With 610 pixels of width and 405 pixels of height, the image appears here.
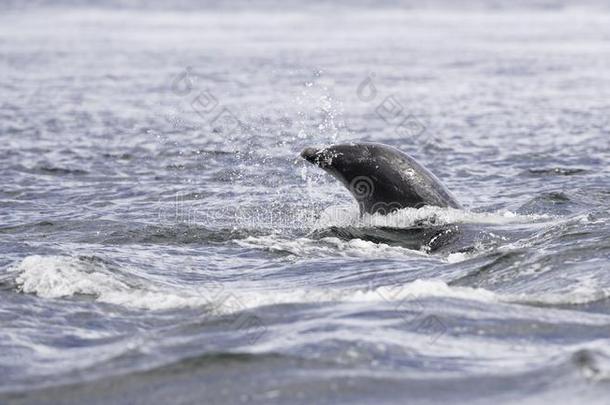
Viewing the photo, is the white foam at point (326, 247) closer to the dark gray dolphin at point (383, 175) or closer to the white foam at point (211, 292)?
the dark gray dolphin at point (383, 175)

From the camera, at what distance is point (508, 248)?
11.4 meters

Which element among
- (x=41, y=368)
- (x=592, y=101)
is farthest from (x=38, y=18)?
(x=41, y=368)

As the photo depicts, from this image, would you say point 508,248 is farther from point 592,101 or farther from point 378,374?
point 592,101

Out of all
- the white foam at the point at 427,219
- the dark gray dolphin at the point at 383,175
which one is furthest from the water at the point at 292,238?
the dark gray dolphin at the point at 383,175

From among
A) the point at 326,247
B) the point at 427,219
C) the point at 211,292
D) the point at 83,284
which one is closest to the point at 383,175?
the point at 427,219

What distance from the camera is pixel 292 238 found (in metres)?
12.8

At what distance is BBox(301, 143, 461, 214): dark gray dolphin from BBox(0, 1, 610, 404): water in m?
0.16

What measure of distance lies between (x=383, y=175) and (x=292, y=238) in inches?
48.3

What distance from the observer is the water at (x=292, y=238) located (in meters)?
7.81

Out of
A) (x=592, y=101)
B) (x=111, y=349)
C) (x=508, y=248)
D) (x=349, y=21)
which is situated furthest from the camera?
(x=349, y=21)

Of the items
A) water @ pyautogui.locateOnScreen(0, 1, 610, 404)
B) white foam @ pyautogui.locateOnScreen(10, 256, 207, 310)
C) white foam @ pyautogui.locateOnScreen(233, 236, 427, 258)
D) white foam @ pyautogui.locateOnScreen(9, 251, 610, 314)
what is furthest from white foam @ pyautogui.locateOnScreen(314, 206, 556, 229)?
white foam @ pyautogui.locateOnScreen(10, 256, 207, 310)

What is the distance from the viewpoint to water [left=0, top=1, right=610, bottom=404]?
7.81 m

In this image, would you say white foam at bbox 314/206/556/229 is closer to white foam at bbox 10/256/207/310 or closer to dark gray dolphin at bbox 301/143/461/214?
dark gray dolphin at bbox 301/143/461/214

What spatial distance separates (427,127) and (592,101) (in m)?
4.70
